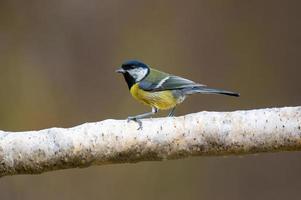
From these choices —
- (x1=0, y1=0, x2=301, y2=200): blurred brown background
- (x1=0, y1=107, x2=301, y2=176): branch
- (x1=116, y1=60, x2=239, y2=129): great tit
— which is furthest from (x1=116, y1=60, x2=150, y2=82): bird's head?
(x1=0, y1=0, x2=301, y2=200): blurred brown background

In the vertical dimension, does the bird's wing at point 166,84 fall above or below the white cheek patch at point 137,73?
below

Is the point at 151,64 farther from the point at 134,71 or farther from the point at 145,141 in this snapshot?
the point at 145,141

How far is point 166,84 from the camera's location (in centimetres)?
233

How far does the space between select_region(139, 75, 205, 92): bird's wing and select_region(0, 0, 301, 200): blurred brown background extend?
4.26ft

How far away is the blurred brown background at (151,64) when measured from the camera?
369 centimetres

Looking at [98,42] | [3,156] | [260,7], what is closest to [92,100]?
[98,42]

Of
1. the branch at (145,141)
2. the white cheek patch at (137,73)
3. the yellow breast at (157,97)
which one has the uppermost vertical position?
the white cheek patch at (137,73)

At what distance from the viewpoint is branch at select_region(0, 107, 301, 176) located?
1967 mm

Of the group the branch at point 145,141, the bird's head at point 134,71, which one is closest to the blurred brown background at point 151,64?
the bird's head at point 134,71

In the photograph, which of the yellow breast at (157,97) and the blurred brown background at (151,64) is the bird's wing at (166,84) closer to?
the yellow breast at (157,97)

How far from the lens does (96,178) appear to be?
12.2 ft

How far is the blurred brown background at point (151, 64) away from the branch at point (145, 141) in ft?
5.41

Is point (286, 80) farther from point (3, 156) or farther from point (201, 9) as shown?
point (3, 156)

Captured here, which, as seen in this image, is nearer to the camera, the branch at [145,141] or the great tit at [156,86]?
the branch at [145,141]
